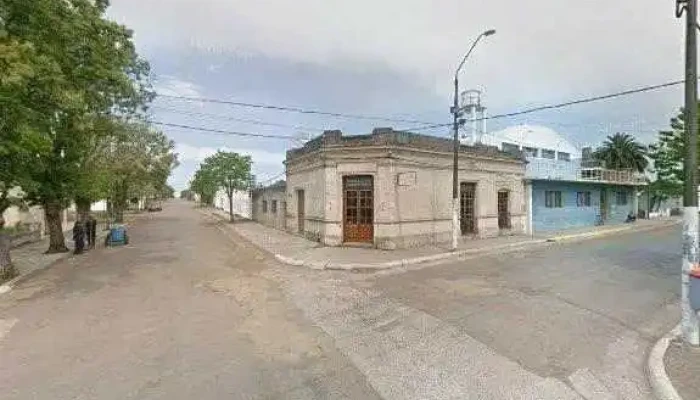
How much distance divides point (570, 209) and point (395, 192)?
17.7 m

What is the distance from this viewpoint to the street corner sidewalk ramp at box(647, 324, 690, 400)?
4667 mm

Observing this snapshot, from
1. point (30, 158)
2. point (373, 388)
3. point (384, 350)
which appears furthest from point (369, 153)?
point (373, 388)

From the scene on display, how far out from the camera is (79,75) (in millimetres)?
11906

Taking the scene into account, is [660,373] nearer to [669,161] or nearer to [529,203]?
[669,161]

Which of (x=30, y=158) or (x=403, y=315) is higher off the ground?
(x=30, y=158)

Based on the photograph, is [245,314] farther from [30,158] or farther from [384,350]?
[30,158]

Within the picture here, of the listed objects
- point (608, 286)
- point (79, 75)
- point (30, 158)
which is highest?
point (79, 75)

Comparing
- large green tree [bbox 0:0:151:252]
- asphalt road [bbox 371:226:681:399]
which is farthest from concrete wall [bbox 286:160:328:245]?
large green tree [bbox 0:0:151:252]

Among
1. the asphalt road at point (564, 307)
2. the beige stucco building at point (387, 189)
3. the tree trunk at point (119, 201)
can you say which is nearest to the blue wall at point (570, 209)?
the beige stucco building at point (387, 189)

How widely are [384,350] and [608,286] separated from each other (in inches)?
294

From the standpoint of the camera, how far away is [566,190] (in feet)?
96.4

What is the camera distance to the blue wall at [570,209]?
1046 inches

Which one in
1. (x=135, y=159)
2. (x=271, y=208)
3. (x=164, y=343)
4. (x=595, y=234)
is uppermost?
(x=135, y=159)

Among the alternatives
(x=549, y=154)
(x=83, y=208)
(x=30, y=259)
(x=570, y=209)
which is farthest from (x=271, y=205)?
(x=549, y=154)
